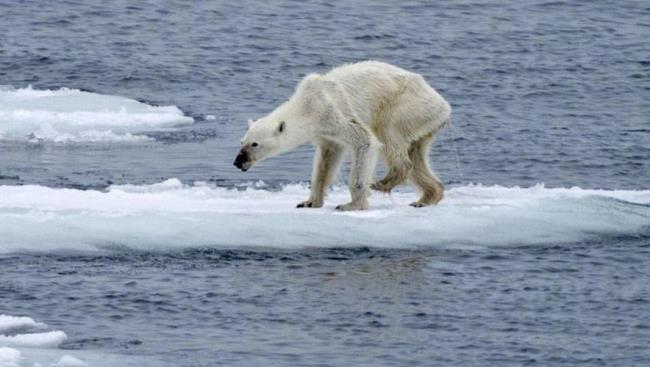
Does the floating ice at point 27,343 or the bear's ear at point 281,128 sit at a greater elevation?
the bear's ear at point 281,128

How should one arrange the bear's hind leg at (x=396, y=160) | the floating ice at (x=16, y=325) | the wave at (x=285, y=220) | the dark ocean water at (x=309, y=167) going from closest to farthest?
the floating ice at (x=16, y=325) < the dark ocean water at (x=309, y=167) < the wave at (x=285, y=220) < the bear's hind leg at (x=396, y=160)

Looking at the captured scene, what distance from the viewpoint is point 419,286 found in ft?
44.7

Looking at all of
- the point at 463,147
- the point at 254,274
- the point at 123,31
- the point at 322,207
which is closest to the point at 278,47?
the point at 123,31

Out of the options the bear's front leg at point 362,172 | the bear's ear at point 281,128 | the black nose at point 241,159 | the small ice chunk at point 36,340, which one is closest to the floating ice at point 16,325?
the small ice chunk at point 36,340

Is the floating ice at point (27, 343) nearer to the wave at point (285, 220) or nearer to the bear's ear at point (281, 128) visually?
the wave at point (285, 220)

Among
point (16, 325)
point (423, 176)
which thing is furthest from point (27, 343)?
point (423, 176)

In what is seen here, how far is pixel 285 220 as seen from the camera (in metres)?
14.9

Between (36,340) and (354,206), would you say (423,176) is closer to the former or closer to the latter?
(354,206)

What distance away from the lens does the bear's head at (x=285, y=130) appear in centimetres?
1523

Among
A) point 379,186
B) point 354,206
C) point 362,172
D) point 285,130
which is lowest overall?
point 354,206

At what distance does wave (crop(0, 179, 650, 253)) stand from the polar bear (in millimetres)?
280

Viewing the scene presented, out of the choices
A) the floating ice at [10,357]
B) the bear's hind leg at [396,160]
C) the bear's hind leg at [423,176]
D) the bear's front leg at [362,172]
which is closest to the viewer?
the floating ice at [10,357]

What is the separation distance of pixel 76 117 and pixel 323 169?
292 inches

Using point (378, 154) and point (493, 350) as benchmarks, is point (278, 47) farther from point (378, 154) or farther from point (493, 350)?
point (493, 350)
